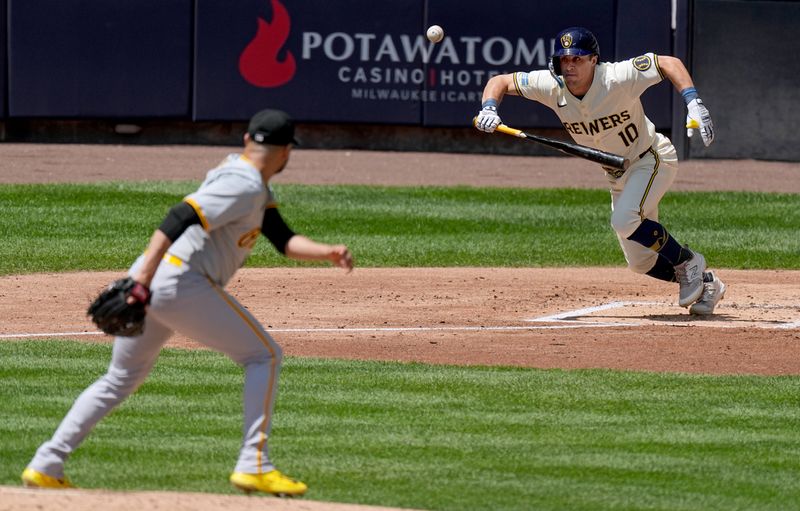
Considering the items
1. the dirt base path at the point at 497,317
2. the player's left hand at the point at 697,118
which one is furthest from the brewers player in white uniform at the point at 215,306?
the player's left hand at the point at 697,118

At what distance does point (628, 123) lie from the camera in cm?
1079

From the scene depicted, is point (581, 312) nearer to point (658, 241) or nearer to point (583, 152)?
point (658, 241)

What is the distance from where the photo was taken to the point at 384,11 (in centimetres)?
2278

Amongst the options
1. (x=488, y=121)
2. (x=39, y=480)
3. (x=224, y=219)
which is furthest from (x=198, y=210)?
(x=488, y=121)

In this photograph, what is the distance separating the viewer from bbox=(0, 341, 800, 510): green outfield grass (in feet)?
20.7

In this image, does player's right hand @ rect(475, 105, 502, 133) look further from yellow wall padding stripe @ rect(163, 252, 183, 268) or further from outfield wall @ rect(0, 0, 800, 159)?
outfield wall @ rect(0, 0, 800, 159)

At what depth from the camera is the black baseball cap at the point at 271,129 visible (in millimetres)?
5883

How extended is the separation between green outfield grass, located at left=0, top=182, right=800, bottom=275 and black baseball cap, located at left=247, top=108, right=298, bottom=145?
8242 mm

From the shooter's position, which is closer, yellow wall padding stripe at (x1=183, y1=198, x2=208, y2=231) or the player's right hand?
yellow wall padding stripe at (x1=183, y1=198, x2=208, y2=231)

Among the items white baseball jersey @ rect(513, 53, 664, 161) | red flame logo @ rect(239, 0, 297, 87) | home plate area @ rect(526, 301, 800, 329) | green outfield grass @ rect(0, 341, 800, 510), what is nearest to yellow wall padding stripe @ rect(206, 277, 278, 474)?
green outfield grass @ rect(0, 341, 800, 510)

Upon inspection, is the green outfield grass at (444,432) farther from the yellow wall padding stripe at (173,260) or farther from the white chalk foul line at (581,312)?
the white chalk foul line at (581,312)

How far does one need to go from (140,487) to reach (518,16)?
1766 cm

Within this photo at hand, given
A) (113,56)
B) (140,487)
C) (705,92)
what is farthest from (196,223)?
(705,92)

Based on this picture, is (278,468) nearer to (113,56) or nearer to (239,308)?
(239,308)
